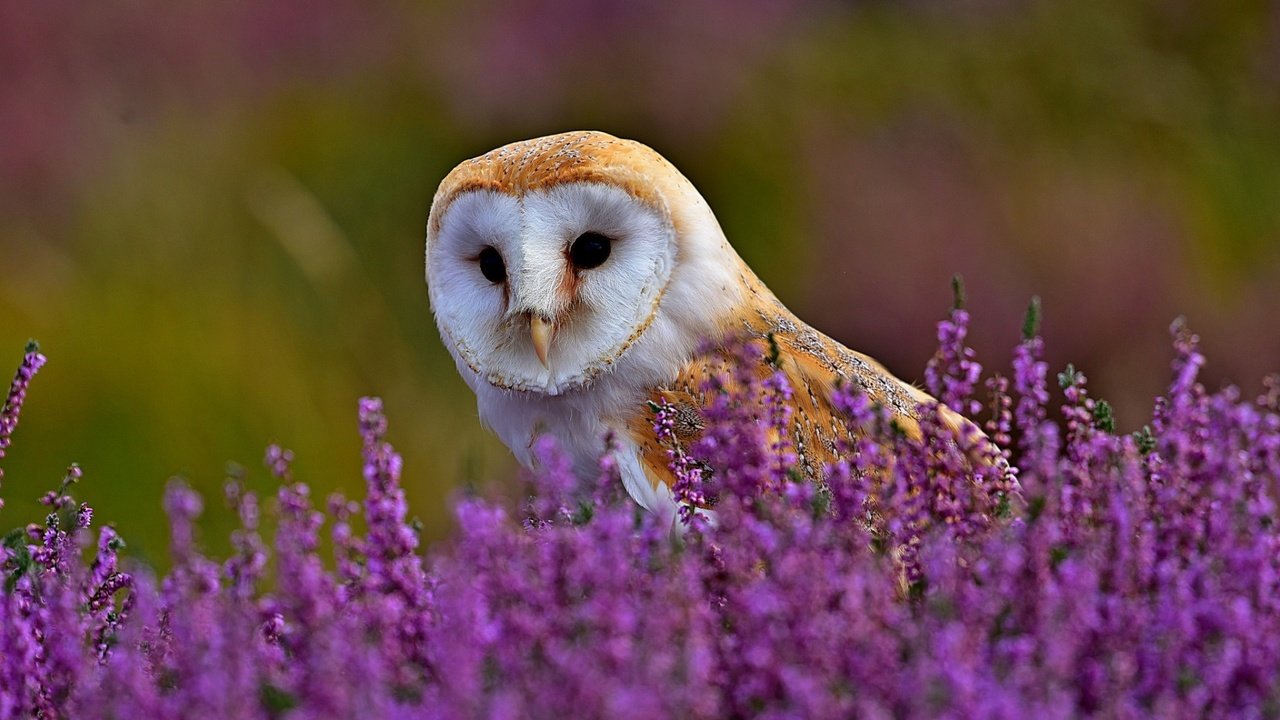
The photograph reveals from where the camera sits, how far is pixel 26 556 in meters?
1.02

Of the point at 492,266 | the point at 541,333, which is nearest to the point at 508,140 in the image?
the point at 492,266

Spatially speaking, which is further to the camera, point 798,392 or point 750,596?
point 798,392

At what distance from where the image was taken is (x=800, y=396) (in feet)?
5.13

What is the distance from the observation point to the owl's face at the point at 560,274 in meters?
1.62

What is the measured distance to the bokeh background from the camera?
332 cm

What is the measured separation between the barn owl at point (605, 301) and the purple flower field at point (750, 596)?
1.67 feet

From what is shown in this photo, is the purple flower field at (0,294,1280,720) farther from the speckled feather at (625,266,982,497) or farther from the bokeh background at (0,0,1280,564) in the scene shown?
the bokeh background at (0,0,1280,564)

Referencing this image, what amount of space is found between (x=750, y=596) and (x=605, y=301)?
34.9 inches

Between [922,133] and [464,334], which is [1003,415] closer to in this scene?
[464,334]

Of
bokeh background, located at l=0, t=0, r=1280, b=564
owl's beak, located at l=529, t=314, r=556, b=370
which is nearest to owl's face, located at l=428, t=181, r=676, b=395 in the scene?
owl's beak, located at l=529, t=314, r=556, b=370

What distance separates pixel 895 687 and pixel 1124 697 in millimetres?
106

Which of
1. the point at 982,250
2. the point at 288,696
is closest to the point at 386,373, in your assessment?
the point at 982,250

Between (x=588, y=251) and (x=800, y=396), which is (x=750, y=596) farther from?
(x=588, y=251)

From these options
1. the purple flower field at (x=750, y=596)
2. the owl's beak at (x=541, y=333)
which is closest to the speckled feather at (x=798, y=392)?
the owl's beak at (x=541, y=333)
